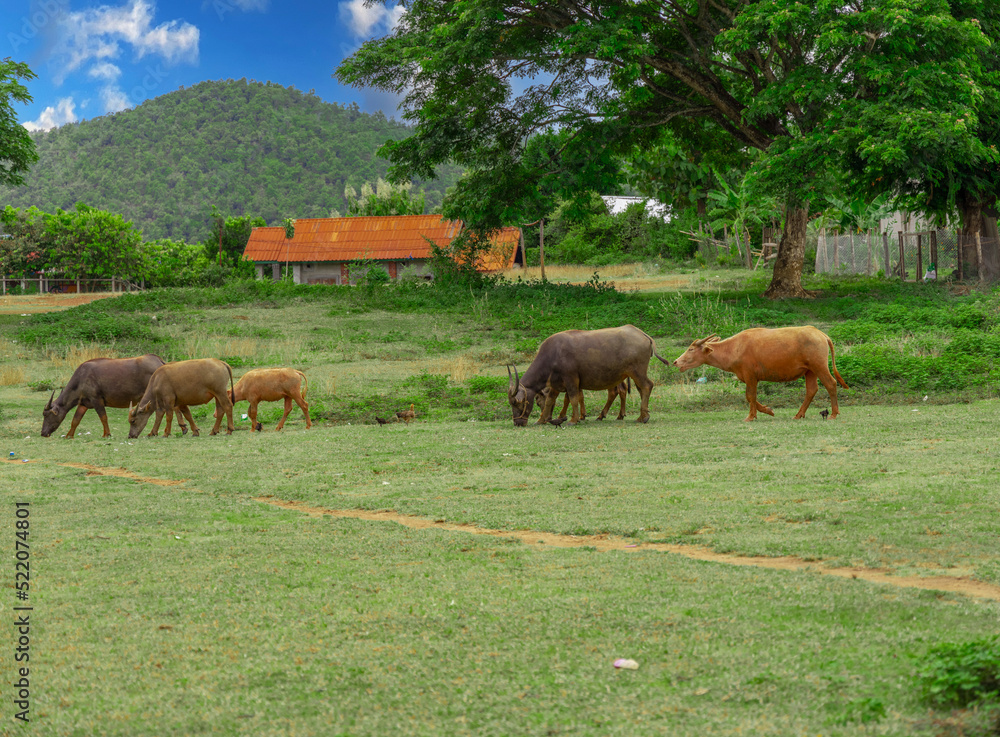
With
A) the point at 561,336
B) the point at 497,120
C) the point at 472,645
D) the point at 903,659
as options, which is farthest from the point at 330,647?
the point at 497,120

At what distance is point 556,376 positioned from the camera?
16.2m

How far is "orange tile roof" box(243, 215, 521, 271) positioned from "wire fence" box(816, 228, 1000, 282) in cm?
2037

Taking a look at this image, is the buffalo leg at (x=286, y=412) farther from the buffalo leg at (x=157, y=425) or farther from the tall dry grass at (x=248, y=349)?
the tall dry grass at (x=248, y=349)

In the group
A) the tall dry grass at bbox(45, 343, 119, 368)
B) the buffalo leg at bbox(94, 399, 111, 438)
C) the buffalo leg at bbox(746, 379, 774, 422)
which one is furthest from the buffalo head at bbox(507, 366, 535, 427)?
the tall dry grass at bbox(45, 343, 119, 368)

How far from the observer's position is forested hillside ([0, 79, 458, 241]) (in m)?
104

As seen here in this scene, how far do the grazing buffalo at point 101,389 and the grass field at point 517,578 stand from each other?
6.48 feet

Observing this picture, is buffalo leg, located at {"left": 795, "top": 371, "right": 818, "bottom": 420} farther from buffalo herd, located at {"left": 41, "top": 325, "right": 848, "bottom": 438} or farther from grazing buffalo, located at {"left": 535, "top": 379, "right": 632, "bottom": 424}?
grazing buffalo, located at {"left": 535, "top": 379, "right": 632, "bottom": 424}

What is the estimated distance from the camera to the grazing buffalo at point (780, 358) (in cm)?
1498

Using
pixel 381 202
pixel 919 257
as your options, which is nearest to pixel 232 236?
pixel 381 202

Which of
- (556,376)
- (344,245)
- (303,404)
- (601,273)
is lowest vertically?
(303,404)

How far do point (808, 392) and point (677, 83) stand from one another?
2156cm

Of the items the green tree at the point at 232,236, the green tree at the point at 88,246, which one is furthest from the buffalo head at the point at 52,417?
the green tree at the point at 232,236

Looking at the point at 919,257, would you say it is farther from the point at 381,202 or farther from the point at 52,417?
the point at 381,202

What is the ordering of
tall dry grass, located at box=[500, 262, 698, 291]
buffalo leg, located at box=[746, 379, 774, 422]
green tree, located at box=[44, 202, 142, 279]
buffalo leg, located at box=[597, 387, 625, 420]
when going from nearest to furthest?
1. buffalo leg, located at box=[746, 379, 774, 422]
2. buffalo leg, located at box=[597, 387, 625, 420]
3. tall dry grass, located at box=[500, 262, 698, 291]
4. green tree, located at box=[44, 202, 142, 279]
